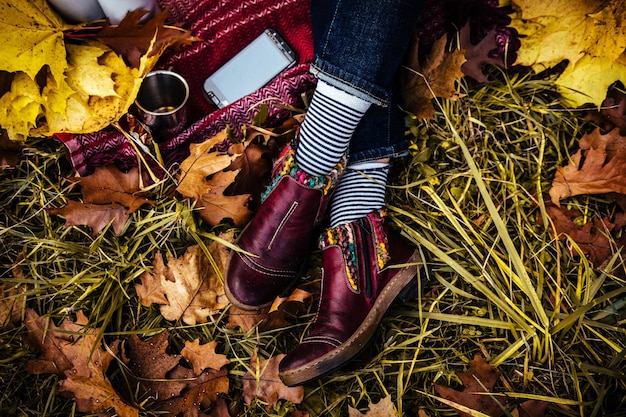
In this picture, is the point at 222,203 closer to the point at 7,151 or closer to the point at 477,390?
the point at 7,151

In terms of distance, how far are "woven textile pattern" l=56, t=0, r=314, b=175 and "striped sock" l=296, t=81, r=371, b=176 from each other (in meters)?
0.28

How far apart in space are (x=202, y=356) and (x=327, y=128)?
0.77 metres

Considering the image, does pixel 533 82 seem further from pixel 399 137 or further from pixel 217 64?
pixel 217 64

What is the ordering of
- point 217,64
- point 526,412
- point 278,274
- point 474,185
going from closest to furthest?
point 526,412
point 278,274
point 474,185
point 217,64

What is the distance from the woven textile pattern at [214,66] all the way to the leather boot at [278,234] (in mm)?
277

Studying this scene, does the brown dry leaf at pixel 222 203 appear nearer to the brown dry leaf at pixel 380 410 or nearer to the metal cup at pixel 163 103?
the metal cup at pixel 163 103

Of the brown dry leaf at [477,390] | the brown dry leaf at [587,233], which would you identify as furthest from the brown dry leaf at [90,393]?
the brown dry leaf at [587,233]

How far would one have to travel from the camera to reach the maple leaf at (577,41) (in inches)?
53.6

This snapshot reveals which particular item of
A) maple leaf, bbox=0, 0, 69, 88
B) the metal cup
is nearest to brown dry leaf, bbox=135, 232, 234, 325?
the metal cup

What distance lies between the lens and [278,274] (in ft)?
4.67

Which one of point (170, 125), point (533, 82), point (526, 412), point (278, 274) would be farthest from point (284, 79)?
point (526, 412)

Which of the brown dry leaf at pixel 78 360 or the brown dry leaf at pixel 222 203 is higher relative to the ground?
the brown dry leaf at pixel 222 203

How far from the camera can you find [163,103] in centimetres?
160

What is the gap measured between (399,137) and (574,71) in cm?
58
